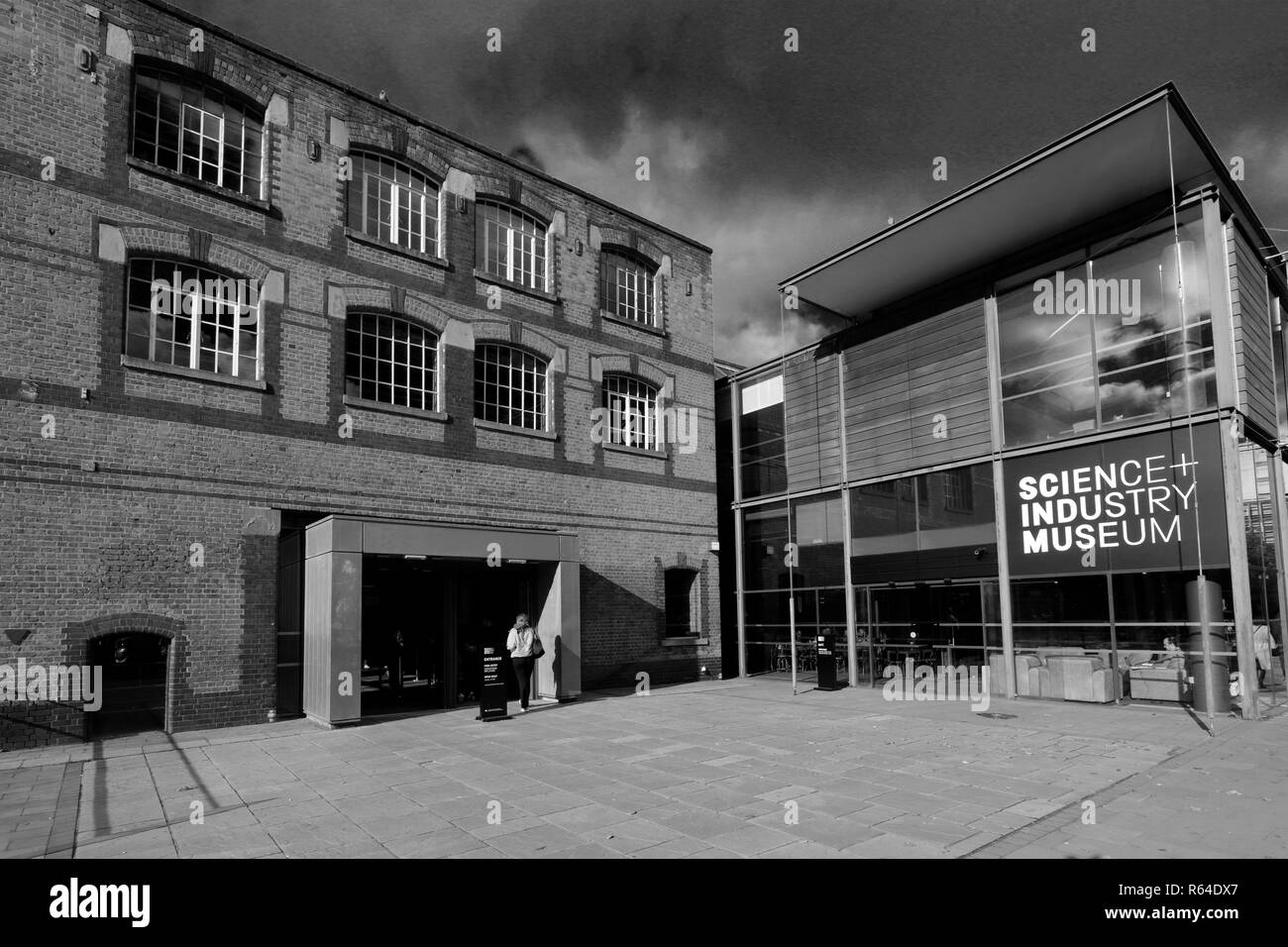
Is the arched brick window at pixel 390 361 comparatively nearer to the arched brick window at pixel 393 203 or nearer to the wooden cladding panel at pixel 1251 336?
the arched brick window at pixel 393 203

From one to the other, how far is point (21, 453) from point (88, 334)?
199 centimetres

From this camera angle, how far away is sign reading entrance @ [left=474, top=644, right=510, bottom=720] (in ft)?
44.5

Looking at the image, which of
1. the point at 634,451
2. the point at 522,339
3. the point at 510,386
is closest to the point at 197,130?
the point at 522,339

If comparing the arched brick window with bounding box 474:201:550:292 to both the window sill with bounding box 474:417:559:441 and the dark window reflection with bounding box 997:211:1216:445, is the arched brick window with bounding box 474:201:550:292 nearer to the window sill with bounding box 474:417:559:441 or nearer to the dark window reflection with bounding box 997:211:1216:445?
the window sill with bounding box 474:417:559:441

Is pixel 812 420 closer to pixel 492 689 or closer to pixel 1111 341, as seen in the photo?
pixel 1111 341

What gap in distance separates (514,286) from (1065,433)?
11.6 m

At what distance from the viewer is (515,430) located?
17.6 meters

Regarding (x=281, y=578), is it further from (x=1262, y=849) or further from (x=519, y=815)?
(x=1262, y=849)

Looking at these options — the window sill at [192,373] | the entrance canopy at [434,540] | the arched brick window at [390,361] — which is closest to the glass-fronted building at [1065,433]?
the entrance canopy at [434,540]

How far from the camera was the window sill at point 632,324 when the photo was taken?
1998 centimetres

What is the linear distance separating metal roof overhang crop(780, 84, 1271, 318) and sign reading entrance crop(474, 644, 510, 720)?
35.5ft

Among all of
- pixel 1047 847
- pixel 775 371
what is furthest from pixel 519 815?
pixel 775 371

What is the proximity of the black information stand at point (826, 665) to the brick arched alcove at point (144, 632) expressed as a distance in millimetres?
12300

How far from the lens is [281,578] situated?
564 inches
